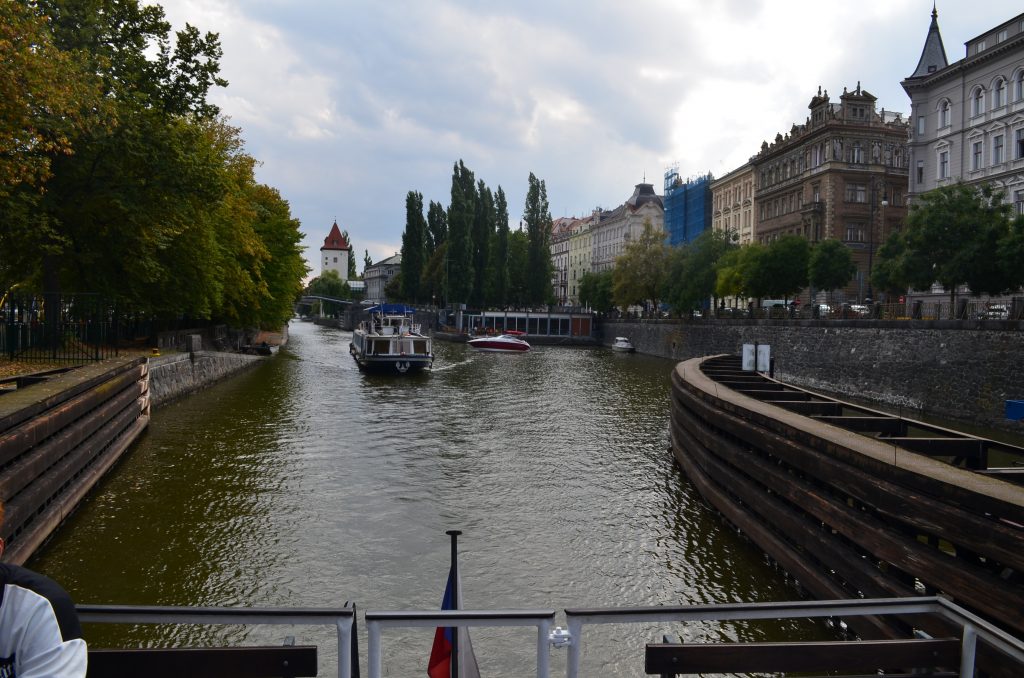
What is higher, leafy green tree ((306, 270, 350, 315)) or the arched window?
the arched window

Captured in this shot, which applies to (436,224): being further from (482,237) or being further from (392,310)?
(392,310)

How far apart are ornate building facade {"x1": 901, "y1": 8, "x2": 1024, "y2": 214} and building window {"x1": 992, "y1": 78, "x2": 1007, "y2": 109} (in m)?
0.06

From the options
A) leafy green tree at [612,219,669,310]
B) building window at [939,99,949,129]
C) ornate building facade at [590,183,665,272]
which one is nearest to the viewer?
building window at [939,99,949,129]

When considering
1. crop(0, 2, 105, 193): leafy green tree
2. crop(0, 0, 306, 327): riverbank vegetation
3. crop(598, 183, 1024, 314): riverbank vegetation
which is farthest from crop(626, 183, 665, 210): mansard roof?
crop(0, 2, 105, 193): leafy green tree

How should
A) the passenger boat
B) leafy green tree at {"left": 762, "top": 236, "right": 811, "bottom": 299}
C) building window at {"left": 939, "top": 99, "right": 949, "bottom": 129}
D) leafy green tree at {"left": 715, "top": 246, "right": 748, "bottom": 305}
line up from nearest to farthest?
the passenger boat
building window at {"left": 939, "top": 99, "right": 949, "bottom": 129}
leafy green tree at {"left": 762, "top": 236, "right": 811, "bottom": 299}
leafy green tree at {"left": 715, "top": 246, "right": 748, "bottom": 305}

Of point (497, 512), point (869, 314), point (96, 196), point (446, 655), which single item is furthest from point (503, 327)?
point (446, 655)

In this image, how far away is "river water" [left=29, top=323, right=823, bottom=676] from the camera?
9406 mm

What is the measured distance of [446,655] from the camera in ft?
15.2

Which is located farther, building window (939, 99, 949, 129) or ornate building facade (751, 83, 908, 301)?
ornate building facade (751, 83, 908, 301)

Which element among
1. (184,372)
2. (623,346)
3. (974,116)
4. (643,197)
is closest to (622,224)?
(643,197)

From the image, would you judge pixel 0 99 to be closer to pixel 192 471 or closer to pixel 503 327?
pixel 192 471

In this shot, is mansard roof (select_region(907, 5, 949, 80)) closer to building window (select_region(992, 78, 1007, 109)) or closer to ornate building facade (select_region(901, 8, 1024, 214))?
ornate building facade (select_region(901, 8, 1024, 214))

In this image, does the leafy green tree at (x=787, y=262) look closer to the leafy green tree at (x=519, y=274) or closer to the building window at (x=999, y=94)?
the building window at (x=999, y=94)

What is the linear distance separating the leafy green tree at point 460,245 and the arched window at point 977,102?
61.2m
